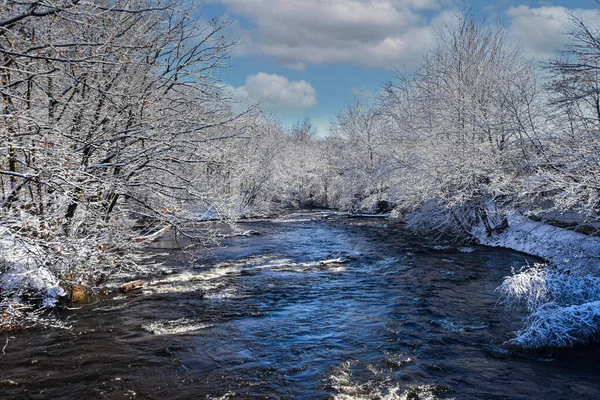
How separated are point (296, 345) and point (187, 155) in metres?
4.91

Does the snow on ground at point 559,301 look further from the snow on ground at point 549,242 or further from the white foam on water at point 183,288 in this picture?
the white foam on water at point 183,288

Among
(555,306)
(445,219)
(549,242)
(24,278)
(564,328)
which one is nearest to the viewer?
(564,328)

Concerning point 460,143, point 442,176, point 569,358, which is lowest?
point 569,358

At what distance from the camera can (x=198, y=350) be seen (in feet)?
26.4

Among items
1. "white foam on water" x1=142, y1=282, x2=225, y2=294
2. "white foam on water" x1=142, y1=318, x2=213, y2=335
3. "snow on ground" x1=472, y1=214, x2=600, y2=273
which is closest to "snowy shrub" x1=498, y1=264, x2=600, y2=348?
"snow on ground" x1=472, y1=214, x2=600, y2=273

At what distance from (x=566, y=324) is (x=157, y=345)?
25.5ft

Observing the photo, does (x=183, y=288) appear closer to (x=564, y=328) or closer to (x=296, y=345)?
(x=296, y=345)

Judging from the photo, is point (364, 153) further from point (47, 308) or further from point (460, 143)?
point (47, 308)

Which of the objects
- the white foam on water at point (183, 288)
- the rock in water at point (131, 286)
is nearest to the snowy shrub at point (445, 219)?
the white foam on water at point (183, 288)

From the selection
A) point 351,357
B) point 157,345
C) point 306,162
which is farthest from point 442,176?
point 306,162

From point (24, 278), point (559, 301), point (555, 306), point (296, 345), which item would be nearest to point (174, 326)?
point (296, 345)

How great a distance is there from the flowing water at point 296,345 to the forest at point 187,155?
0.89 metres

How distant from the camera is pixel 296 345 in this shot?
27.4ft

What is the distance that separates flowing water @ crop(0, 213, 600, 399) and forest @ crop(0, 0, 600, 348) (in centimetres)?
89
